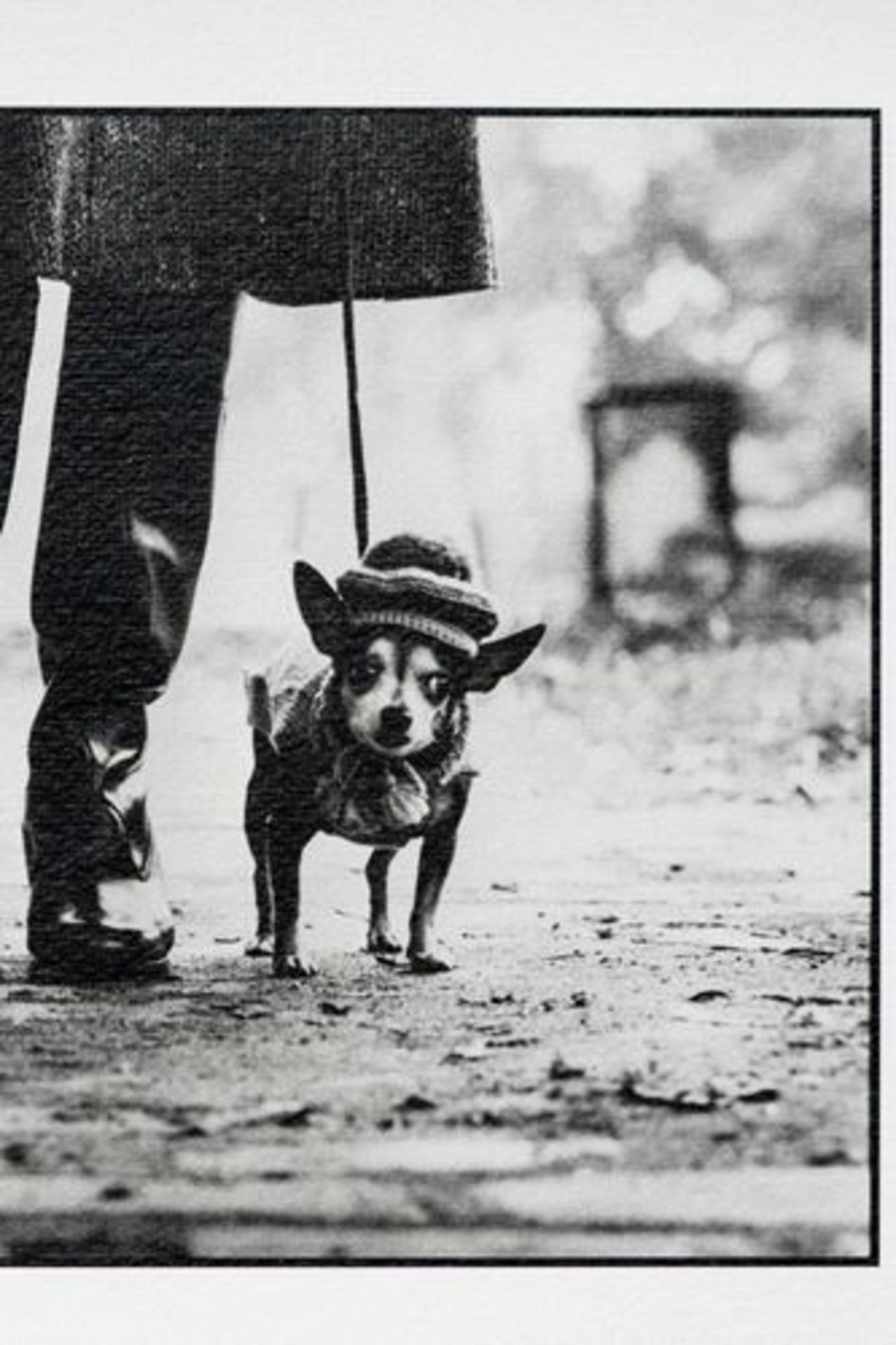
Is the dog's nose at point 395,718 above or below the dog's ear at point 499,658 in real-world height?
below

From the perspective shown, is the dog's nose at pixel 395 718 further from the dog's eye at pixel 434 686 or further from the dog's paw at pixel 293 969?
the dog's paw at pixel 293 969

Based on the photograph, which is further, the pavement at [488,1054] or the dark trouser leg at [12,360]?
the dark trouser leg at [12,360]

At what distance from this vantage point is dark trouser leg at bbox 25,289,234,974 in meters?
1.88

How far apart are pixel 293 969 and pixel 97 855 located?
0.74 ft

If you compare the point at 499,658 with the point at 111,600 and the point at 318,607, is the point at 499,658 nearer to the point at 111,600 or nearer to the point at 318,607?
the point at 318,607

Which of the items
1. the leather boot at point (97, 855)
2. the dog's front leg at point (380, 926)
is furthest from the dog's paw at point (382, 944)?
the leather boot at point (97, 855)

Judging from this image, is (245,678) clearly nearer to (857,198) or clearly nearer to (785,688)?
(785,688)

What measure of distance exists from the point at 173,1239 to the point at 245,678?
21.4 inches

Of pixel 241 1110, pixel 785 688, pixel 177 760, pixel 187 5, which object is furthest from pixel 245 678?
pixel 187 5

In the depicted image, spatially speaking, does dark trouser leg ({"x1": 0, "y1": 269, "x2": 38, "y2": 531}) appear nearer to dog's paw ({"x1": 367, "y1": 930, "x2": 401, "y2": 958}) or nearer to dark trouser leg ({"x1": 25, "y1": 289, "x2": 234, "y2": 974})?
dark trouser leg ({"x1": 25, "y1": 289, "x2": 234, "y2": 974})

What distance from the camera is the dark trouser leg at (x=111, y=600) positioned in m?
1.88

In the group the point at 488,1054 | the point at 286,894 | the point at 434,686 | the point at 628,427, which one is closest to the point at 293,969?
the point at 286,894

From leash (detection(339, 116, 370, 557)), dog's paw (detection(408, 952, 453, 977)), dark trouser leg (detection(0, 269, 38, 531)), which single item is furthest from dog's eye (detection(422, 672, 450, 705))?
dark trouser leg (detection(0, 269, 38, 531))

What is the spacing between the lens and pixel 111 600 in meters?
1.90
